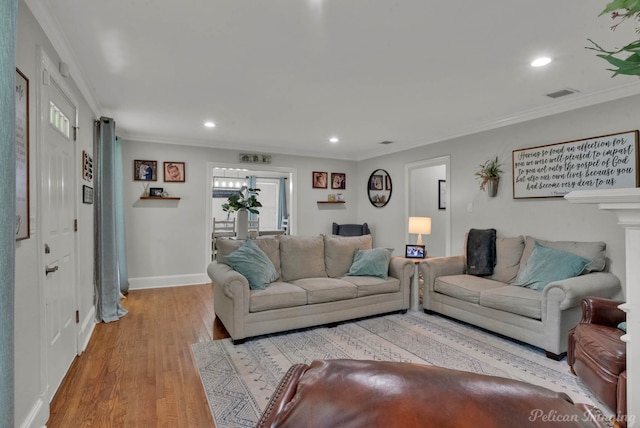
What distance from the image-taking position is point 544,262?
332 cm

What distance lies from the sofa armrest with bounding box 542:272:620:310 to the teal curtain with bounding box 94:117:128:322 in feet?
14.3

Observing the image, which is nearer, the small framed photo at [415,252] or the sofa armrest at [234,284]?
the sofa armrest at [234,284]

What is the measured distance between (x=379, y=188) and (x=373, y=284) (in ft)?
9.99

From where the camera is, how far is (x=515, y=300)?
305 centimetres

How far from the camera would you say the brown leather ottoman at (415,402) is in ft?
1.60

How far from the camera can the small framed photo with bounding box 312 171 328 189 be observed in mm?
6668

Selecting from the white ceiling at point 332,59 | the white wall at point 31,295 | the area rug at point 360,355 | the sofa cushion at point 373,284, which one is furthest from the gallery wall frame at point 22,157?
the sofa cushion at point 373,284

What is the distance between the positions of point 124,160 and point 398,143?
4408 mm

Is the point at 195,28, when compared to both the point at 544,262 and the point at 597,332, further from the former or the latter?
the point at 544,262

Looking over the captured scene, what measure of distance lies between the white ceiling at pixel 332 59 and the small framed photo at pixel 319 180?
2.27 meters

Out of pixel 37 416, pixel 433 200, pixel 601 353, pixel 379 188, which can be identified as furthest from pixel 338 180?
pixel 37 416

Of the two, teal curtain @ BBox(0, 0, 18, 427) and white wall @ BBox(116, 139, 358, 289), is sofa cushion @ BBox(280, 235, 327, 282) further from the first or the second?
teal curtain @ BBox(0, 0, 18, 427)

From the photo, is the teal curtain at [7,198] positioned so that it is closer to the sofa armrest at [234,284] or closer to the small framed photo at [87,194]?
the sofa armrest at [234,284]

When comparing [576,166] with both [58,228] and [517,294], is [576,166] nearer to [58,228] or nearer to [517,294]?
[517,294]
